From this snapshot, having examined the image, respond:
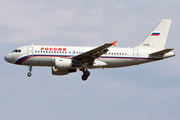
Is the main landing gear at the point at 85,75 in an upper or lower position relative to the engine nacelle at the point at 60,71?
lower

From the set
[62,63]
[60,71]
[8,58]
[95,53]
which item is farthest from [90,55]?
[8,58]

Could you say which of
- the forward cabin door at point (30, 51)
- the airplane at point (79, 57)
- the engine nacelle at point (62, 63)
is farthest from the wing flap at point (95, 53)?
the forward cabin door at point (30, 51)

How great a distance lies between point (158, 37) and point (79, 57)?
1286cm

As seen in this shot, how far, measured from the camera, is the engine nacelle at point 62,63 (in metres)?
42.7

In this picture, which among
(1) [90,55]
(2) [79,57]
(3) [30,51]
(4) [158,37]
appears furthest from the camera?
(4) [158,37]

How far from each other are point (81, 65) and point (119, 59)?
5188 mm

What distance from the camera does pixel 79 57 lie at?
4325cm

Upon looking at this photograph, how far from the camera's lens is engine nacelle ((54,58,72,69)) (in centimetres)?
4272

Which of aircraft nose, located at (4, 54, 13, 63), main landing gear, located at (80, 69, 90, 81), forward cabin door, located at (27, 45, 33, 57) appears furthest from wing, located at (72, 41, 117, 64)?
aircraft nose, located at (4, 54, 13, 63)

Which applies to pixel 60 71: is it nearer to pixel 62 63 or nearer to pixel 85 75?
pixel 85 75

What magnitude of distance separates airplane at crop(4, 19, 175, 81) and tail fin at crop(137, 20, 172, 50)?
1119 mm

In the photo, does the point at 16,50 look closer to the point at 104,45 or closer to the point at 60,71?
the point at 60,71

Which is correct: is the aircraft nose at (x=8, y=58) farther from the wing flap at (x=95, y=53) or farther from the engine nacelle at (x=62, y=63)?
the wing flap at (x=95, y=53)

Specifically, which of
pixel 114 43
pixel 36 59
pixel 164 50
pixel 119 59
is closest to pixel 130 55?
pixel 119 59
